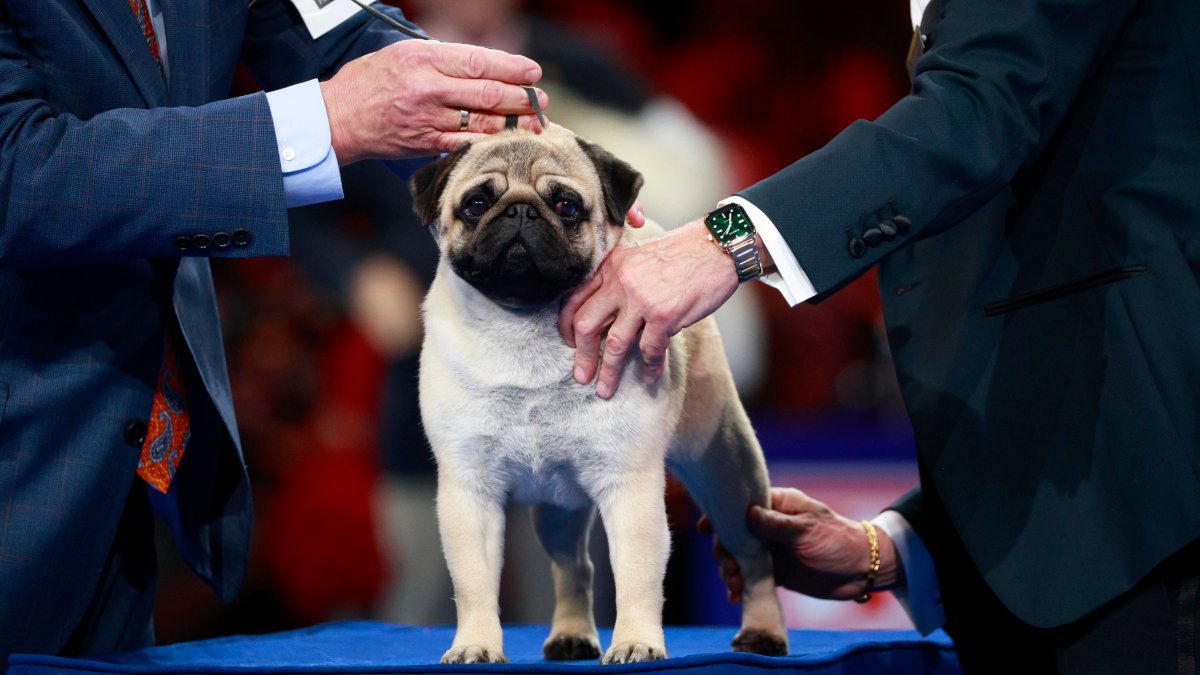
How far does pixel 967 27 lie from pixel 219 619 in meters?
3.46

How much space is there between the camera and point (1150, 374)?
120 cm

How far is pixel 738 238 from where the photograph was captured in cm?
126

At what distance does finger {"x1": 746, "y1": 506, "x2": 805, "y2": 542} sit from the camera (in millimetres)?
1896

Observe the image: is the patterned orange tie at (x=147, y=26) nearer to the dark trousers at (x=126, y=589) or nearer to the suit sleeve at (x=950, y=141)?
the dark trousers at (x=126, y=589)

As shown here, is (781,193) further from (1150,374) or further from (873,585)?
(873,585)

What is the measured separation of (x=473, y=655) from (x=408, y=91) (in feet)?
2.49

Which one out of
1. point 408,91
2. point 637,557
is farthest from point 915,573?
point 408,91

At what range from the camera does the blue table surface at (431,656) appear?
1.13 metres

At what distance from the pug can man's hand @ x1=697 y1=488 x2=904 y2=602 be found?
19 centimetres

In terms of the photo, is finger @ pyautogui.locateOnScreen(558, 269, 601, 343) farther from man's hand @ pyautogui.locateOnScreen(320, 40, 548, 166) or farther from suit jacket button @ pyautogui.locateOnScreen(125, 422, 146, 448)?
suit jacket button @ pyautogui.locateOnScreen(125, 422, 146, 448)

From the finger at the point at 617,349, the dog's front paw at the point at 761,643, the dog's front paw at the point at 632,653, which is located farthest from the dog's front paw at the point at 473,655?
the dog's front paw at the point at 761,643

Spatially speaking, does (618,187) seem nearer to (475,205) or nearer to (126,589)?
(475,205)

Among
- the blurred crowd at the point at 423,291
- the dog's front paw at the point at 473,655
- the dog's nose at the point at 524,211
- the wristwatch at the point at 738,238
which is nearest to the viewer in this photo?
the wristwatch at the point at 738,238

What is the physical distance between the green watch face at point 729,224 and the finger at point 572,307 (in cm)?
32
